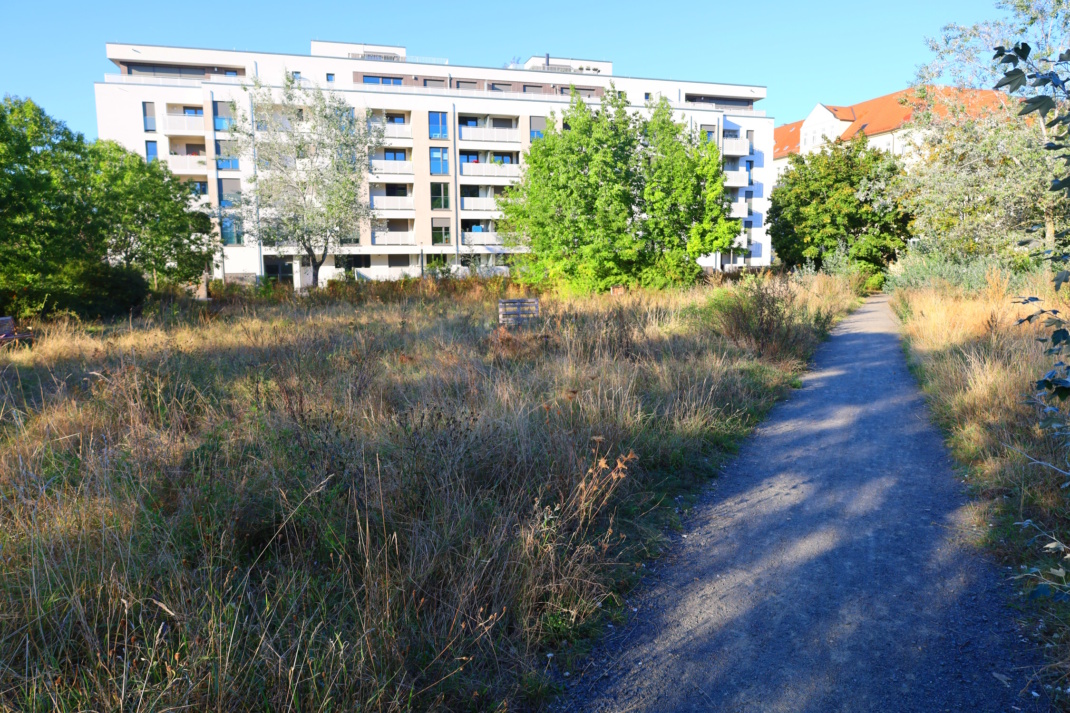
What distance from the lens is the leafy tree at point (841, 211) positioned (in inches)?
1259

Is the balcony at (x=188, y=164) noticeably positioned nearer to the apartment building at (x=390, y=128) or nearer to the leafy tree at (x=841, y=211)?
the apartment building at (x=390, y=128)

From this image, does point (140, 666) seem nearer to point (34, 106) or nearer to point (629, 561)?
point (629, 561)

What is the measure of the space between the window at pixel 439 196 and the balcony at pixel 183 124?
16.3m

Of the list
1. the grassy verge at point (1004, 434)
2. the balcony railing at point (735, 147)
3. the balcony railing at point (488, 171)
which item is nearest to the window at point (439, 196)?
the balcony railing at point (488, 171)

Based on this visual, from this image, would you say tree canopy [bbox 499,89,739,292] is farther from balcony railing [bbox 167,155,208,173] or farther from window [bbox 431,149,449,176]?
balcony railing [bbox 167,155,208,173]

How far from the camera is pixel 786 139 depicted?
79.1 metres

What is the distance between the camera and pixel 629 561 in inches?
166

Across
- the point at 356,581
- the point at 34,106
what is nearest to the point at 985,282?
the point at 356,581

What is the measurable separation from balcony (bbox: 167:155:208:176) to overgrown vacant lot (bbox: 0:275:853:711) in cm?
4486

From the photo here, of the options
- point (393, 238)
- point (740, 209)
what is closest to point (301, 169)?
point (393, 238)

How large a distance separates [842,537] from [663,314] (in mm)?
8507

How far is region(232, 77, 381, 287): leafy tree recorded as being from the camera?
31.5 m

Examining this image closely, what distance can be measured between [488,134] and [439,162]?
176 inches

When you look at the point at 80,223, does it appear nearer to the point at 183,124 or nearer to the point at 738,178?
the point at 183,124
